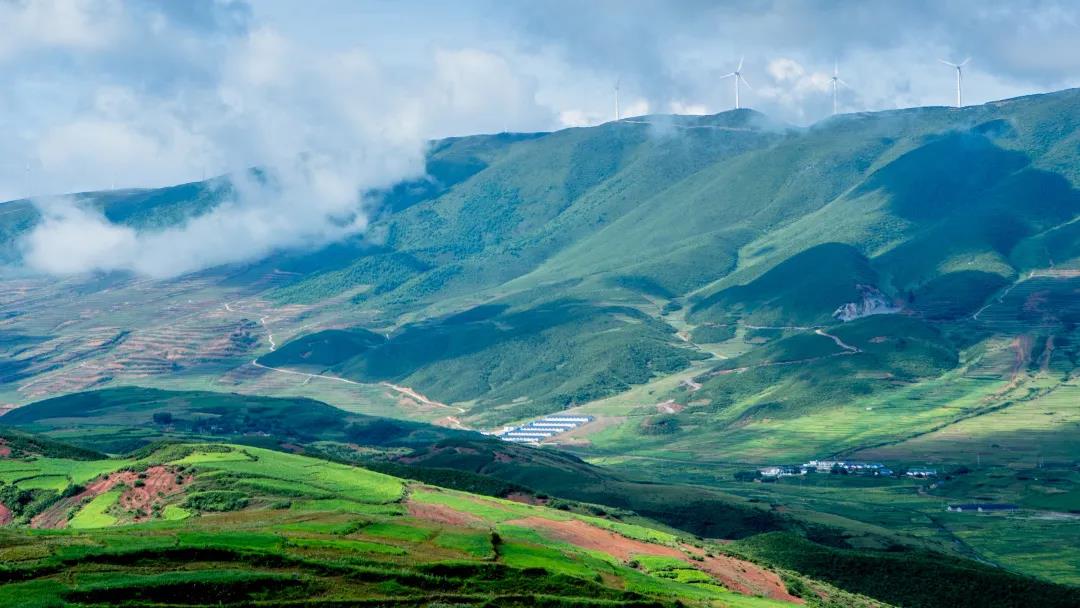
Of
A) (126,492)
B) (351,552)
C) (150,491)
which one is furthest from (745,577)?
(126,492)

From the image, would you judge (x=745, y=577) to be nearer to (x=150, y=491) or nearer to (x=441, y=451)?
(x=150, y=491)

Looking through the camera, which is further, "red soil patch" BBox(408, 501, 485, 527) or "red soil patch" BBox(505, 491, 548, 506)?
"red soil patch" BBox(505, 491, 548, 506)

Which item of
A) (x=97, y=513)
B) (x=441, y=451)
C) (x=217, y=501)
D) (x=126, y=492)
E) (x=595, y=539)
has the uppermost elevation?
(x=126, y=492)

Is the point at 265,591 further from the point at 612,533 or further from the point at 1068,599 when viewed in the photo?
the point at 1068,599

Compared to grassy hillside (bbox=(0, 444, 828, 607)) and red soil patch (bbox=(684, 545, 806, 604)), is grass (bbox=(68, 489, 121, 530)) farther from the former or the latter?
red soil patch (bbox=(684, 545, 806, 604))

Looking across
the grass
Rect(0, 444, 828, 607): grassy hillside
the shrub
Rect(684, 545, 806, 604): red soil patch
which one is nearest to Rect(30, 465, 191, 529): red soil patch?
Rect(0, 444, 828, 607): grassy hillside

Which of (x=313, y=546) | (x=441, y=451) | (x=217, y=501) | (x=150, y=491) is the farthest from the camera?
(x=441, y=451)

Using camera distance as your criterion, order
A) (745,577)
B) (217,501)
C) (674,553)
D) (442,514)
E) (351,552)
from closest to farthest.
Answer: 1. (351,552)
2. (745,577)
3. (217,501)
4. (442,514)
5. (674,553)

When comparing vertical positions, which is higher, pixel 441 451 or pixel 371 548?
pixel 371 548
